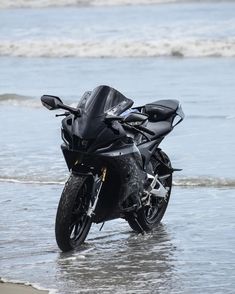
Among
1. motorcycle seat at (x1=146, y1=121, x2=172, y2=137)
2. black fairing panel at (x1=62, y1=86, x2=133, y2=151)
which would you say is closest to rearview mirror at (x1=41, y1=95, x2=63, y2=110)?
black fairing panel at (x1=62, y1=86, x2=133, y2=151)

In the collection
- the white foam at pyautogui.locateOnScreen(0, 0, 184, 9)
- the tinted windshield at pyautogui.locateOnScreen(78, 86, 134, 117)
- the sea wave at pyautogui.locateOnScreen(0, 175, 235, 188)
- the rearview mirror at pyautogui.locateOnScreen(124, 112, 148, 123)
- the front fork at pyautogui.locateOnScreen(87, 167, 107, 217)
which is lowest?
the white foam at pyautogui.locateOnScreen(0, 0, 184, 9)

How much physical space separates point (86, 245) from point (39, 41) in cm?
A: 2346

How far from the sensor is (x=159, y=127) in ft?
29.5

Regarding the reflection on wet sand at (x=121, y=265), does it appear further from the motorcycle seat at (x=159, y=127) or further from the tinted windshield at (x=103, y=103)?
the tinted windshield at (x=103, y=103)

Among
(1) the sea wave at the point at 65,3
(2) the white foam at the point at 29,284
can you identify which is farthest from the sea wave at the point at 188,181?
(1) the sea wave at the point at 65,3

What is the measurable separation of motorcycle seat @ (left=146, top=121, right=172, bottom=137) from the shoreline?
7.04 ft

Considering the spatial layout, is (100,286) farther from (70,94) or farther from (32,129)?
(70,94)

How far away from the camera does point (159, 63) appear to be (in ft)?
83.6

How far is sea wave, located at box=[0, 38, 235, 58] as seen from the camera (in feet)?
89.1

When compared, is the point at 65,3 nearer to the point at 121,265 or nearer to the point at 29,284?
the point at 121,265

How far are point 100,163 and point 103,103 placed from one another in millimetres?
464

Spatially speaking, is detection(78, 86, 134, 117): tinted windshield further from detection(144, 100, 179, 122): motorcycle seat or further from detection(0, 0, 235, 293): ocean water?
detection(0, 0, 235, 293): ocean water

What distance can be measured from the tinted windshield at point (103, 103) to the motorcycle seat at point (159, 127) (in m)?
0.67

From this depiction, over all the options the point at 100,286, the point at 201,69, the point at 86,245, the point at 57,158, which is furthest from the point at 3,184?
the point at 201,69
